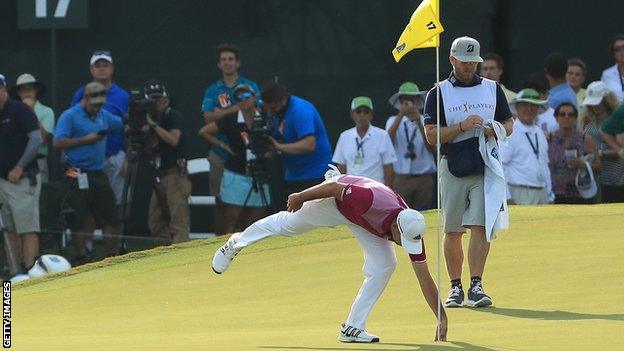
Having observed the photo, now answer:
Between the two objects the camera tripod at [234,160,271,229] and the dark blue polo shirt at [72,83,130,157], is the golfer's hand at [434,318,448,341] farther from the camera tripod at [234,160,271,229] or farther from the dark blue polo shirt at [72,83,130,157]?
the dark blue polo shirt at [72,83,130,157]

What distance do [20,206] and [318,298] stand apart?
5372 millimetres

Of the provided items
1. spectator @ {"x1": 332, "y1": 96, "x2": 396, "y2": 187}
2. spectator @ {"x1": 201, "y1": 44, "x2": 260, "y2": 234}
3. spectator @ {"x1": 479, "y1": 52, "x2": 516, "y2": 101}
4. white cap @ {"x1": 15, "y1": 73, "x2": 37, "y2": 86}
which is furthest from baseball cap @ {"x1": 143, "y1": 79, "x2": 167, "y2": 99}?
spectator @ {"x1": 479, "y1": 52, "x2": 516, "y2": 101}

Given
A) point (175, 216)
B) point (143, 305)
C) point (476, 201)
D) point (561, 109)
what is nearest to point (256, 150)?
point (175, 216)

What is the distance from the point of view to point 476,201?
1271cm

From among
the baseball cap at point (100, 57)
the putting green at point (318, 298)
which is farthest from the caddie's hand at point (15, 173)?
the putting green at point (318, 298)

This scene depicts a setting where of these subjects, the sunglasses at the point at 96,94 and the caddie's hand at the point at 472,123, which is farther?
the sunglasses at the point at 96,94

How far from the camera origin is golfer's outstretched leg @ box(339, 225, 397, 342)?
11.0m

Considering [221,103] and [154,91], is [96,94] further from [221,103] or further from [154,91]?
[221,103]

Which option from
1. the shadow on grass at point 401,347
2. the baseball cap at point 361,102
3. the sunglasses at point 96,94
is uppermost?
the sunglasses at point 96,94

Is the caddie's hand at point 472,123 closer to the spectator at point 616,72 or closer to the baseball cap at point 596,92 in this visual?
the baseball cap at point 596,92

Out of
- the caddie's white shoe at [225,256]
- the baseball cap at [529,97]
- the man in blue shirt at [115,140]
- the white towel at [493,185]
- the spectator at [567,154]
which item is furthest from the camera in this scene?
the man in blue shirt at [115,140]

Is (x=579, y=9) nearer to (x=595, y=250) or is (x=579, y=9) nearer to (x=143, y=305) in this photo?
(x=595, y=250)

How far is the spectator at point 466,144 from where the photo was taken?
41.2 feet

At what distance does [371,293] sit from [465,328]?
2.62ft
